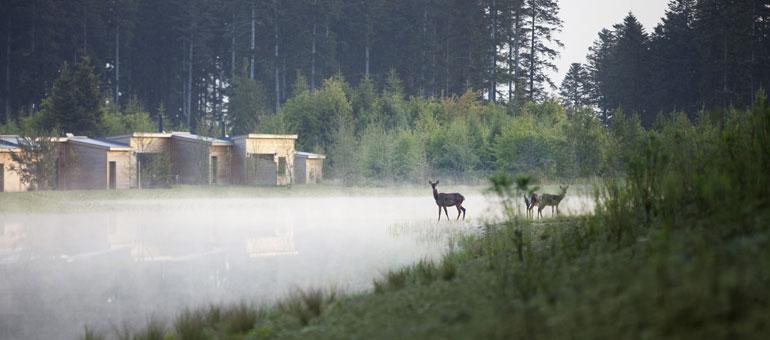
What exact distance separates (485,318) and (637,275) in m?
1.09

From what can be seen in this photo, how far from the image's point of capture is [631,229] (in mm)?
8656

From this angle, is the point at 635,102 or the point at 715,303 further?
the point at 635,102

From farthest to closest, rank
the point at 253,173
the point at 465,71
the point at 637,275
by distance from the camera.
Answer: the point at 465,71, the point at 253,173, the point at 637,275

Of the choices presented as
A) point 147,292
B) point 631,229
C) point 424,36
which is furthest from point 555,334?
point 424,36

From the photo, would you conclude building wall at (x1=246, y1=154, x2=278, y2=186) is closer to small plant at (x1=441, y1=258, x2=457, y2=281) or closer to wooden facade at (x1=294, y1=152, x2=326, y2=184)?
wooden facade at (x1=294, y1=152, x2=326, y2=184)

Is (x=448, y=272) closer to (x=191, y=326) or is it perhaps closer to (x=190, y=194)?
(x=191, y=326)

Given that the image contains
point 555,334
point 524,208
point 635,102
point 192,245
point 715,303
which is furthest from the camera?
point 635,102

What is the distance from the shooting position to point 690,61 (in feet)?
201

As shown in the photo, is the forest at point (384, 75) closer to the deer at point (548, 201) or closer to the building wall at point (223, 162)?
the building wall at point (223, 162)

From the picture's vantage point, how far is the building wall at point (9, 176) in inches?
1468

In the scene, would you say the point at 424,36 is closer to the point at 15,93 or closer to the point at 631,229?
the point at 15,93

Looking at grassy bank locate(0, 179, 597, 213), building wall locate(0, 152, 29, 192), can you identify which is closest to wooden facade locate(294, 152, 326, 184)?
grassy bank locate(0, 179, 597, 213)

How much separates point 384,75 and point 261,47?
1093 centimetres

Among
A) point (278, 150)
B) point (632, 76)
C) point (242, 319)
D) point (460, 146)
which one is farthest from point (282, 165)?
point (242, 319)
